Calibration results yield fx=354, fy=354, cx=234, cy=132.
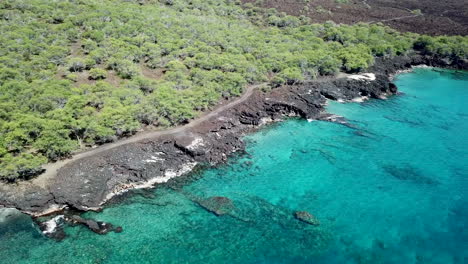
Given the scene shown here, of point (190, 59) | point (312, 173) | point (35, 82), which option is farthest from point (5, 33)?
point (312, 173)

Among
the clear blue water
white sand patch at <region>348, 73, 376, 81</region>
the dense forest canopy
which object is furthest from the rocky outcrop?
white sand patch at <region>348, 73, 376, 81</region>

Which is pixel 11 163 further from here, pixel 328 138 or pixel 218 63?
pixel 328 138

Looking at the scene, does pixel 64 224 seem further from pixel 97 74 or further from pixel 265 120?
pixel 265 120

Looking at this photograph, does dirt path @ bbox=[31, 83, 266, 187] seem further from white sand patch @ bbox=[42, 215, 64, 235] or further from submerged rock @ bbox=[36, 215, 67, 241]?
submerged rock @ bbox=[36, 215, 67, 241]

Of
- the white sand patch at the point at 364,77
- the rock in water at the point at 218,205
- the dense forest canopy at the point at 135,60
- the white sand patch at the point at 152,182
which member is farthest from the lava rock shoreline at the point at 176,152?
the rock in water at the point at 218,205

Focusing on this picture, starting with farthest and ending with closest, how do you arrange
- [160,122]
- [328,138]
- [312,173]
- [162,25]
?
[162,25] → [328,138] → [160,122] → [312,173]

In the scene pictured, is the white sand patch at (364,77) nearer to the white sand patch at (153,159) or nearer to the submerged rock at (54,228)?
the white sand patch at (153,159)

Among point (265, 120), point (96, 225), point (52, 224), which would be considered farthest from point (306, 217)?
point (52, 224)
